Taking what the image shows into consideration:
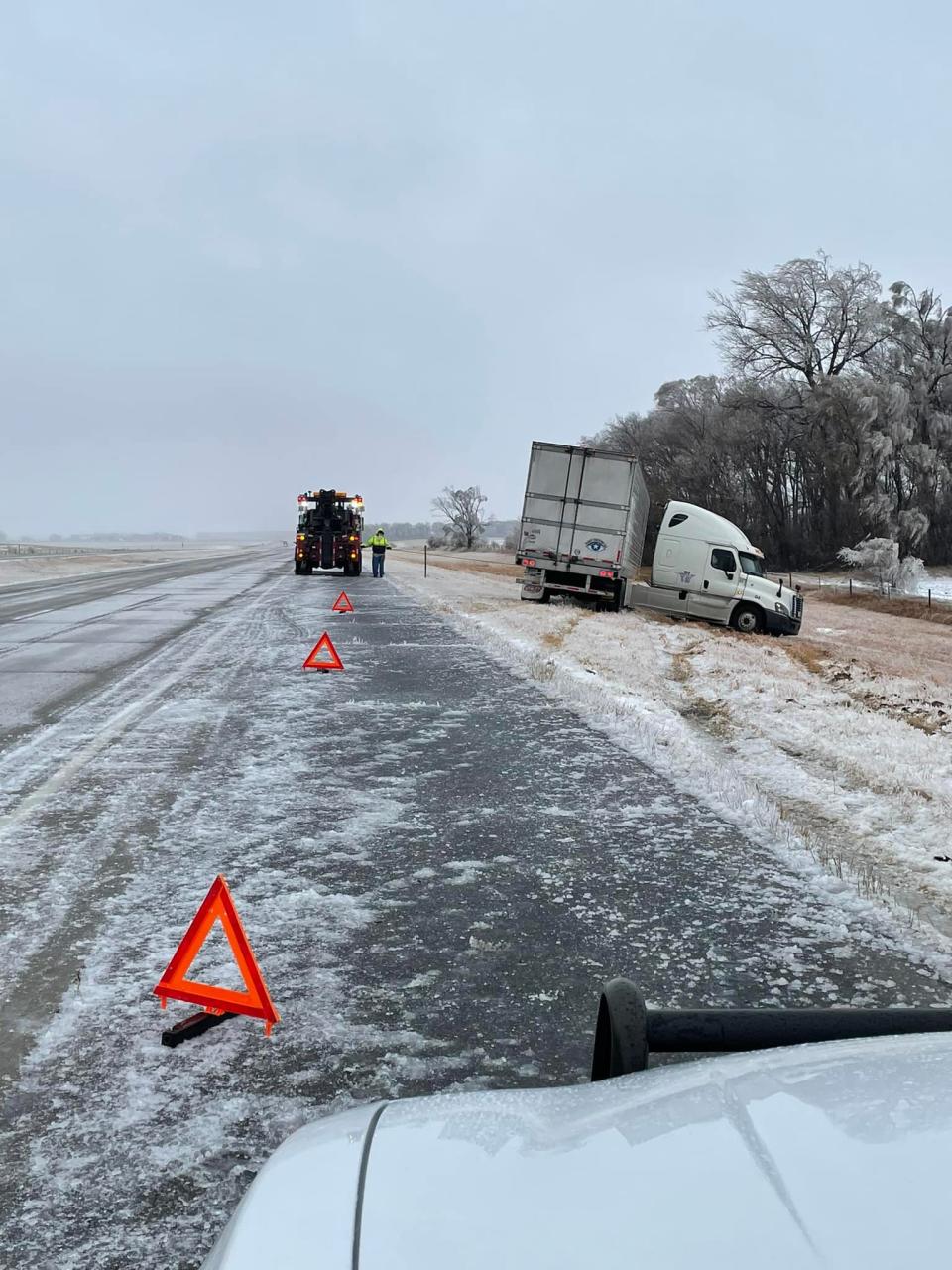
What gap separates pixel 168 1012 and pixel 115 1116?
2.27 feet

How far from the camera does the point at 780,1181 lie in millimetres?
1336

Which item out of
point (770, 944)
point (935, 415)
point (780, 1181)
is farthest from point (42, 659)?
point (935, 415)

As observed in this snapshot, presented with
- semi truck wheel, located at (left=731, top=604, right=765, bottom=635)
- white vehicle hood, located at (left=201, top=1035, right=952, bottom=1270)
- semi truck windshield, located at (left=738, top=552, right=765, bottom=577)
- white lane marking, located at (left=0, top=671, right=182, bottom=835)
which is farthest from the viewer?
semi truck windshield, located at (left=738, top=552, right=765, bottom=577)

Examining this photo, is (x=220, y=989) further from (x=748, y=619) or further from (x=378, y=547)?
(x=378, y=547)

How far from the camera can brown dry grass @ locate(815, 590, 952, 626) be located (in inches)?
1267

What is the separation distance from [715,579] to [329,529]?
20.3 m

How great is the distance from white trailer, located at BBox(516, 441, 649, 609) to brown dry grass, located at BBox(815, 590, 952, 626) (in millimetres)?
12557

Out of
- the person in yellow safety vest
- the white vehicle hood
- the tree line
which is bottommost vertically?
the white vehicle hood

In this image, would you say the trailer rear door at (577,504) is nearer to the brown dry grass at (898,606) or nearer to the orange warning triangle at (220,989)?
the brown dry grass at (898,606)

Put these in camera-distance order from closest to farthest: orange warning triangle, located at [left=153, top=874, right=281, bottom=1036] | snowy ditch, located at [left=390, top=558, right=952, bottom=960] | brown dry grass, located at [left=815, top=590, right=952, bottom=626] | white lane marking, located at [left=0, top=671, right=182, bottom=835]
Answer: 1. orange warning triangle, located at [left=153, top=874, right=281, bottom=1036]
2. snowy ditch, located at [left=390, top=558, right=952, bottom=960]
3. white lane marking, located at [left=0, top=671, right=182, bottom=835]
4. brown dry grass, located at [left=815, top=590, right=952, bottom=626]

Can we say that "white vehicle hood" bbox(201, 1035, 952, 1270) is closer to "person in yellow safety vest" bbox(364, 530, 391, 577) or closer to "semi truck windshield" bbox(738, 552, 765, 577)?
"semi truck windshield" bbox(738, 552, 765, 577)

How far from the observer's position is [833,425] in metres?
49.6

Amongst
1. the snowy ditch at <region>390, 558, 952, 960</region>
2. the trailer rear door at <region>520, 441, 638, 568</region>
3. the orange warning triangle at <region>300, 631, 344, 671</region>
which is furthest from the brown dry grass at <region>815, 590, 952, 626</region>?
the orange warning triangle at <region>300, 631, 344, 671</region>

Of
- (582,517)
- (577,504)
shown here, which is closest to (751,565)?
(582,517)
